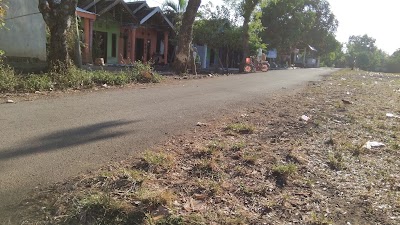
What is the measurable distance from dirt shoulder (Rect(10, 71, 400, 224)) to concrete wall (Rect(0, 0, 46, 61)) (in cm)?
985

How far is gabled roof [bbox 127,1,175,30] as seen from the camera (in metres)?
21.6

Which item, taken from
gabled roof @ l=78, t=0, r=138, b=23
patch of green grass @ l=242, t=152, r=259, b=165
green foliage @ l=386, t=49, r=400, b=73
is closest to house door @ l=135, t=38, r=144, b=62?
gabled roof @ l=78, t=0, r=138, b=23

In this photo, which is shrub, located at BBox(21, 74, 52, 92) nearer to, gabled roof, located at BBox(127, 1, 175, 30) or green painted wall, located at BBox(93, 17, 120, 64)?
green painted wall, located at BBox(93, 17, 120, 64)

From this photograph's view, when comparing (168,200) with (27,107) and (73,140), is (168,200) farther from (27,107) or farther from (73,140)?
(27,107)

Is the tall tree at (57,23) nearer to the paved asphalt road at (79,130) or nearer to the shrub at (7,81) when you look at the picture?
the shrub at (7,81)

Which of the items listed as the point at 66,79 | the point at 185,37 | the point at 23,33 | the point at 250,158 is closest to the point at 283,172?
the point at 250,158

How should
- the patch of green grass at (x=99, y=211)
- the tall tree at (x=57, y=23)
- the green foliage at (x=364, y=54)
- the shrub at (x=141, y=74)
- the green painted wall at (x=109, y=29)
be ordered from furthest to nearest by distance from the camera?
the green foliage at (x=364, y=54) < the green painted wall at (x=109, y=29) < the shrub at (x=141, y=74) < the tall tree at (x=57, y=23) < the patch of green grass at (x=99, y=211)

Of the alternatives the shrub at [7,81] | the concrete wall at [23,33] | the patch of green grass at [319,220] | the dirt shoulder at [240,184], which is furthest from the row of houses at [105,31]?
the patch of green grass at [319,220]

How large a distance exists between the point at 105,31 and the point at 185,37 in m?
7.83

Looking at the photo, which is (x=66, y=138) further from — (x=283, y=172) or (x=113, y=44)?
(x=113, y=44)

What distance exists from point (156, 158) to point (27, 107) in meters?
4.06

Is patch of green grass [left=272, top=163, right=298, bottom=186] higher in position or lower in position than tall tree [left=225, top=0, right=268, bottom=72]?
lower

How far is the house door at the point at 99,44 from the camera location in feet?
67.9

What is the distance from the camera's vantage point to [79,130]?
519 cm
